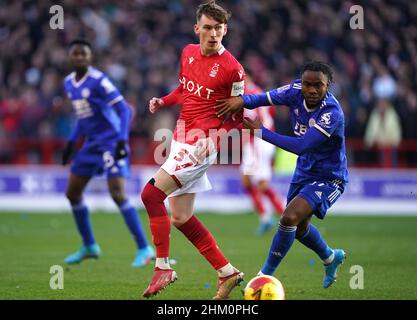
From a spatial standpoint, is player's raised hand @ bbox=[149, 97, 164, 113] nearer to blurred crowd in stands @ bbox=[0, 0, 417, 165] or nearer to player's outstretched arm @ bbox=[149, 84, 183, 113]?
player's outstretched arm @ bbox=[149, 84, 183, 113]

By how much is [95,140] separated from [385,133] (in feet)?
31.6

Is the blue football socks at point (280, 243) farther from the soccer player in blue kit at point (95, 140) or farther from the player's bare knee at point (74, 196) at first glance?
the player's bare knee at point (74, 196)

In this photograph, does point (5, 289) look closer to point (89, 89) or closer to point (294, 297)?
point (294, 297)

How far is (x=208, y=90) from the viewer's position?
25.1 ft

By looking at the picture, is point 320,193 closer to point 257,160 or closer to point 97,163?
point 97,163

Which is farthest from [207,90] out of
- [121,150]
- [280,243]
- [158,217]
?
[121,150]

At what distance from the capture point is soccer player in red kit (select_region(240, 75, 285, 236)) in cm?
1450

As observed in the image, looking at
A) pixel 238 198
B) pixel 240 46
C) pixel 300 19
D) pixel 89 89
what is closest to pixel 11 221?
pixel 238 198

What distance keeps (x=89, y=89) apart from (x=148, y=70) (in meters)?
10.3

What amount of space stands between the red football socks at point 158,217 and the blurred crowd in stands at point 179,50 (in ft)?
36.7

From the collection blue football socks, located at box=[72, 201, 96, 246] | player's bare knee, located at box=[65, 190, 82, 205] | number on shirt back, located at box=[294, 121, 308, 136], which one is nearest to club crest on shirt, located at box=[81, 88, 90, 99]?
player's bare knee, located at box=[65, 190, 82, 205]

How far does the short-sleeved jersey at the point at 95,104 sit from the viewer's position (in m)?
10.7

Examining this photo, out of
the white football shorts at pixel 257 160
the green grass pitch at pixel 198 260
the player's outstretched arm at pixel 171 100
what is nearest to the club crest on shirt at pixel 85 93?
the green grass pitch at pixel 198 260
